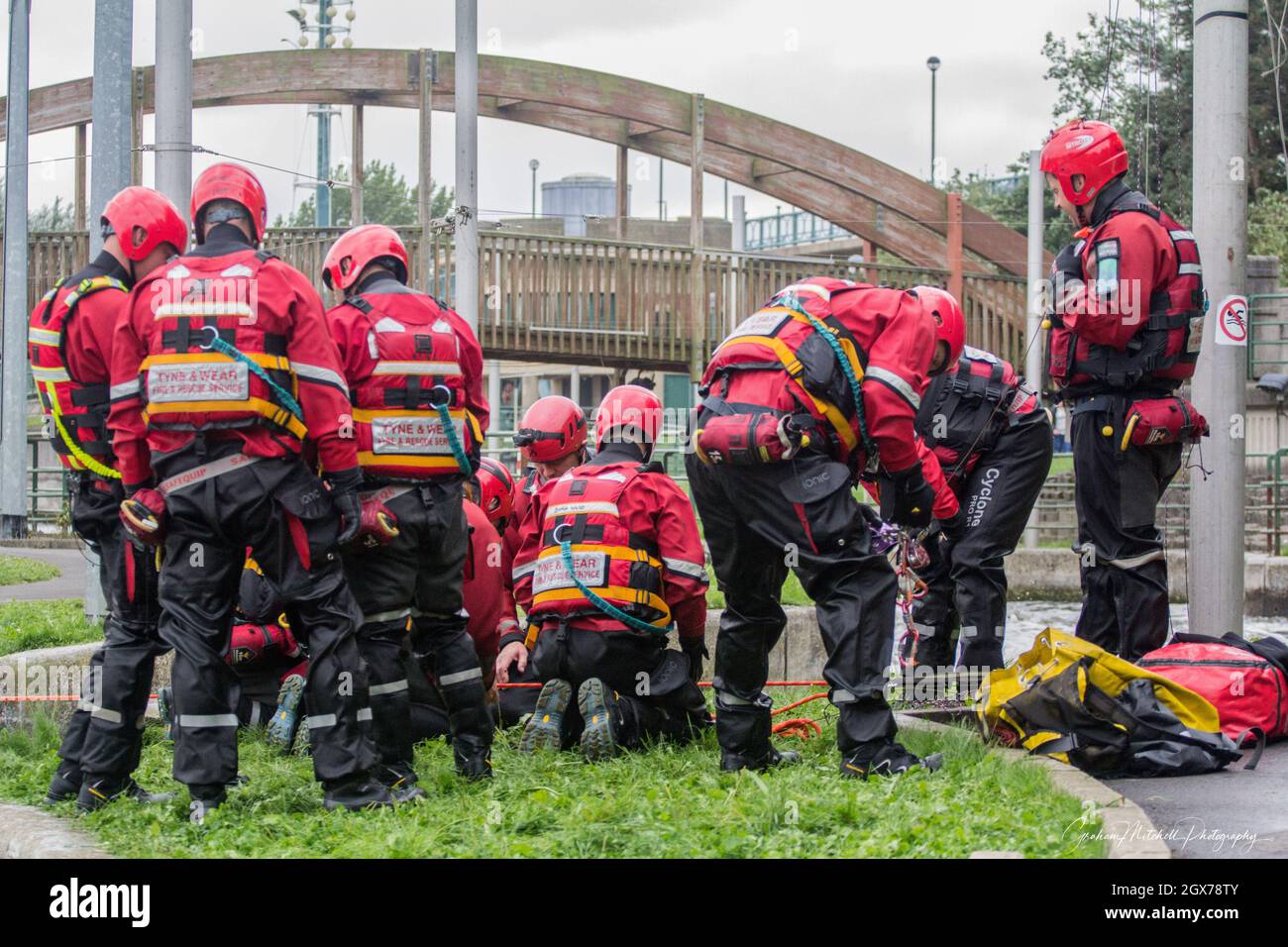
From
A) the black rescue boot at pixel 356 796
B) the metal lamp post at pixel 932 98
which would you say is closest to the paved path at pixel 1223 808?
the black rescue boot at pixel 356 796

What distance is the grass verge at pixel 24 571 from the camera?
13144mm

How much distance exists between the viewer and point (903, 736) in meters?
6.23

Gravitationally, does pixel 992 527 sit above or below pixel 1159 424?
below

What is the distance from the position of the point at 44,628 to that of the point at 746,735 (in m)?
4.65

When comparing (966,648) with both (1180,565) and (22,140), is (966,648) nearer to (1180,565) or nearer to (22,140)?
(1180,565)

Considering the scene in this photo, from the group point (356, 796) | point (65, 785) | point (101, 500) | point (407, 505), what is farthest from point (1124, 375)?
point (65, 785)

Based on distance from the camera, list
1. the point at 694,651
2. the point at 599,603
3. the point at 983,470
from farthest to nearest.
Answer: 1. the point at 983,470
2. the point at 694,651
3. the point at 599,603

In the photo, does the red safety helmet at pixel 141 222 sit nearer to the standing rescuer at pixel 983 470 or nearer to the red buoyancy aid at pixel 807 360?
the red buoyancy aid at pixel 807 360

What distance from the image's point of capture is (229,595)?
547cm

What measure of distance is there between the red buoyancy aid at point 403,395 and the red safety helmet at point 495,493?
73.5 inches

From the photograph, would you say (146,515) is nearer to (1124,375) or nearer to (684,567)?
(684,567)

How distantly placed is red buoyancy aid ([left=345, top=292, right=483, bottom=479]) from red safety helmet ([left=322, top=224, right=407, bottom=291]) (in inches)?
9.5
